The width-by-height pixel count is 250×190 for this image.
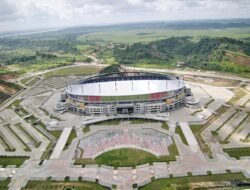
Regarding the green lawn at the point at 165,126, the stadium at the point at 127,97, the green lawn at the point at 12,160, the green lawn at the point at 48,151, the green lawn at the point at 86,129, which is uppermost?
the stadium at the point at 127,97

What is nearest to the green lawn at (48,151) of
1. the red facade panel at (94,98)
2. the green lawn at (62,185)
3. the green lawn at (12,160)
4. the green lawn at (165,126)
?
the green lawn at (12,160)

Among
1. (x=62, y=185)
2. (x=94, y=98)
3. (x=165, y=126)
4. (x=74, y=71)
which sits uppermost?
(x=94, y=98)

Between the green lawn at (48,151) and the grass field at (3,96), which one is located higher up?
the grass field at (3,96)

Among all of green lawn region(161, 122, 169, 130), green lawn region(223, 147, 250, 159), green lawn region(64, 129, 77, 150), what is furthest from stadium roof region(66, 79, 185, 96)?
green lawn region(223, 147, 250, 159)

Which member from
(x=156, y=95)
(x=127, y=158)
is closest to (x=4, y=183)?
(x=127, y=158)

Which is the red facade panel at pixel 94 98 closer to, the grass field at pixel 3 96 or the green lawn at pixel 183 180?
the green lawn at pixel 183 180

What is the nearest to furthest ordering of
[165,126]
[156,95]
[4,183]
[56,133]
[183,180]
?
[183,180]
[4,183]
[56,133]
[165,126]
[156,95]

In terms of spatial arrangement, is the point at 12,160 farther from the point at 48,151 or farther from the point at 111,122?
the point at 111,122
